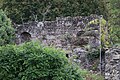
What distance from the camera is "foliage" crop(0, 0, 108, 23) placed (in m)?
24.7

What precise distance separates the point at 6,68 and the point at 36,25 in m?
7.47

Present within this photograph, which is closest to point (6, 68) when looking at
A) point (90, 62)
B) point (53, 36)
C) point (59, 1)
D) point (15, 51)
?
point (15, 51)

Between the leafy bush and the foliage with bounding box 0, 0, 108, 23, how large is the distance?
1614 cm

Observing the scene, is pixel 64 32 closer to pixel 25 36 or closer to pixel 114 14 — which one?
pixel 25 36

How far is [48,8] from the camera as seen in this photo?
24828mm

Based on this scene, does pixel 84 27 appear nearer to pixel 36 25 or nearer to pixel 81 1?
pixel 36 25

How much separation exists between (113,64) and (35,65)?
4063mm

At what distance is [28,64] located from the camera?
8.09 meters

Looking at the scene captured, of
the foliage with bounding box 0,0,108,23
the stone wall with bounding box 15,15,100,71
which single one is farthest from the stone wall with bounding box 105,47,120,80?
the foliage with bounding box 0,0,108,23

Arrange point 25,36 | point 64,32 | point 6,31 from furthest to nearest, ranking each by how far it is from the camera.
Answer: point 25,36, point 64,32, point 6,31

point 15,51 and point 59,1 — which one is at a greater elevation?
point 15,51

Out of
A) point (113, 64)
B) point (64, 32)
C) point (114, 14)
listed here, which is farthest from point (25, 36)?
point (114, 14)

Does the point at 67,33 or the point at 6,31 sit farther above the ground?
the point at 6,31

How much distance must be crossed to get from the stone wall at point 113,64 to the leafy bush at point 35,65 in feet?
11.3
